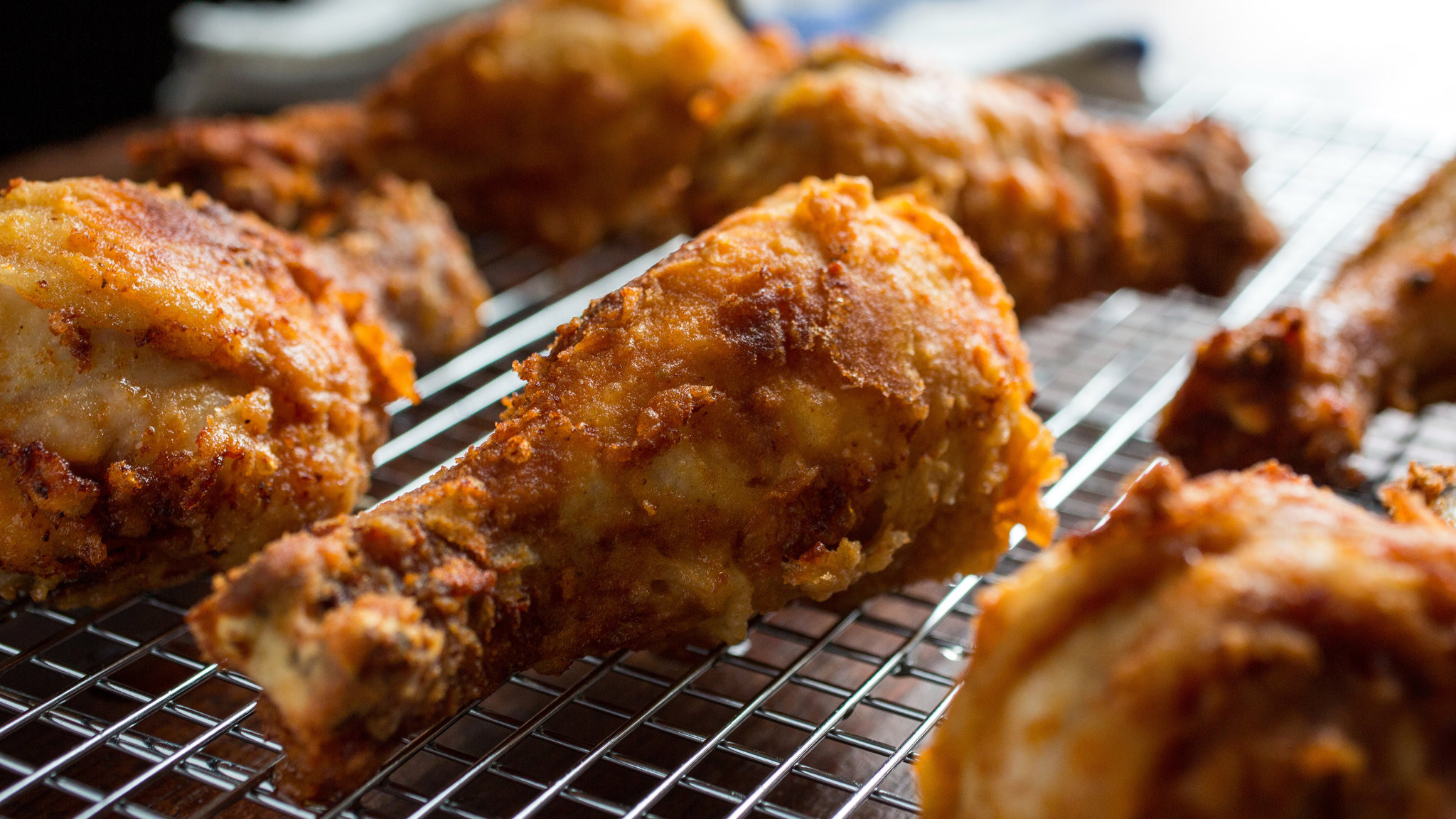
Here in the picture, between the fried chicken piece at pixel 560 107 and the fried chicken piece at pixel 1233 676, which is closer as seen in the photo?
the fried chicken piece at pixel 1233 676

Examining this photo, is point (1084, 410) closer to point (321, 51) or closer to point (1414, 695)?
point (1414, 695)

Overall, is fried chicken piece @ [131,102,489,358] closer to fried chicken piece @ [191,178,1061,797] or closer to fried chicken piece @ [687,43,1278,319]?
fried chicken piece @ [687,43,1278,319]

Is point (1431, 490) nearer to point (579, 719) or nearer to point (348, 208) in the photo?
point (579, 719)

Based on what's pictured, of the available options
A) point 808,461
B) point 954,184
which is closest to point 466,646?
point 808,461

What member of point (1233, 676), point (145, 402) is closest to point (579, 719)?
point (145, 402)

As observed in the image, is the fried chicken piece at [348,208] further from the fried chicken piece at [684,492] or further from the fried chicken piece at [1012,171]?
the fried chicken piece at [684,492]

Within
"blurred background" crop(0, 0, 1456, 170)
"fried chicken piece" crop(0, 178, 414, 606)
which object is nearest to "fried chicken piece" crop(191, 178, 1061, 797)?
"fried chicken piece" crop(0, 178, 414, 606)

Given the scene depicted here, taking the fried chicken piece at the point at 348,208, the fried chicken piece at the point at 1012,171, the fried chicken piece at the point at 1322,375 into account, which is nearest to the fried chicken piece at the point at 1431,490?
the fried chicken piece at the point at 1322,375

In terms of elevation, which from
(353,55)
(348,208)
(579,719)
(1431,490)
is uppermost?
(353,55)
